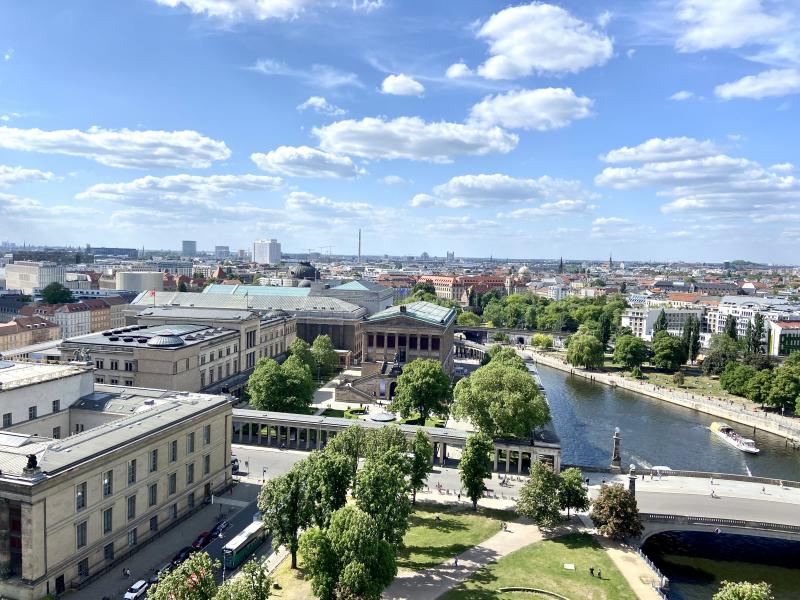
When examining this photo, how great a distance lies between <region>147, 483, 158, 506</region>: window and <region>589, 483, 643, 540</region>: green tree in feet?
128

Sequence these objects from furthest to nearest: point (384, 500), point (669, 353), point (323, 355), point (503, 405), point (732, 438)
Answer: point (669, 353), point (323, 355), point (732, 438), point (503, 405), point (384, 500)

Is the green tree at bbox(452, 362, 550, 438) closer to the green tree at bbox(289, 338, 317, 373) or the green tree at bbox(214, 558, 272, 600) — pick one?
the green tree at bbox(214, 558, 272, 600)

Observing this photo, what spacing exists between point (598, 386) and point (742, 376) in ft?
99.0

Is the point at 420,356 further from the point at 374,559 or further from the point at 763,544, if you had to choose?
the point at 374,559

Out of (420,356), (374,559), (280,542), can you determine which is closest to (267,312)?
(420,356)

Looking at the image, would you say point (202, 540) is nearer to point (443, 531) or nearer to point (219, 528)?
point (219, 528)

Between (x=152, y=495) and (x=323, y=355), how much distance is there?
68208 millimetres

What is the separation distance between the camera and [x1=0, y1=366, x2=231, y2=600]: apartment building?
4125cm

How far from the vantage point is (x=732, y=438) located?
99.1 metres

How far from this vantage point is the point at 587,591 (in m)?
47.3

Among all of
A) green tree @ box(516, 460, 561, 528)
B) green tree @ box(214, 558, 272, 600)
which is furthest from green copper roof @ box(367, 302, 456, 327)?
green tree @ box(214, 558, 272, 600)

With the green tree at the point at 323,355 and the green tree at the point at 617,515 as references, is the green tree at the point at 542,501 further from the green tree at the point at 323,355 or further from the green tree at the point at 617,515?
the green tree at the point at 323,355

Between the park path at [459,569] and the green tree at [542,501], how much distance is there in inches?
72.3

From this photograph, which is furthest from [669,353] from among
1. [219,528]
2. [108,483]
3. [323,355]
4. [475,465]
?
[108,483]
